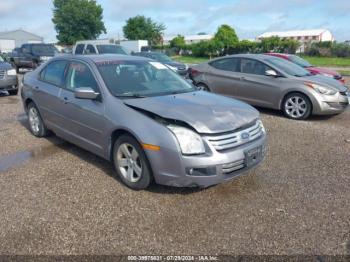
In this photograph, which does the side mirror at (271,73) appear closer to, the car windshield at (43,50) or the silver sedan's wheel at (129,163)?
the silver sedan's wheel at (129,163)

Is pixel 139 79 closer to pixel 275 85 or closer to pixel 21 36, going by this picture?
pixel 275 85

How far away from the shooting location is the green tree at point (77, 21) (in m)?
64.9

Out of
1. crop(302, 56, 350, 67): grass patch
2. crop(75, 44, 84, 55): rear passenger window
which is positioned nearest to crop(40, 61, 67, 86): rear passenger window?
crop(75, 44, 84, 55): rear passenger window

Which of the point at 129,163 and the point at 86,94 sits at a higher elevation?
the point at 86,94

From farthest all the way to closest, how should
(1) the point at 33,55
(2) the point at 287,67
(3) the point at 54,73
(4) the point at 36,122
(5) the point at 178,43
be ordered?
(5) the point at 178,43, (1) the point at 33,55, (2) the point at 287,67, (4) the point at 36,122, (3) the point at 54,73

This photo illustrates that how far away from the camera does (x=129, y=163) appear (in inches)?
153

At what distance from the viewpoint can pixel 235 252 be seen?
2805 millimetres

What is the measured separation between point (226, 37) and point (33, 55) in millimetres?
30629

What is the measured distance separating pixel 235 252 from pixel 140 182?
1.41 m

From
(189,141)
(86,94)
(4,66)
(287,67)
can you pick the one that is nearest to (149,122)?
(189,141)

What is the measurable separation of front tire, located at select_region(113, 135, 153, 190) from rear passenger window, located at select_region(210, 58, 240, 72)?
17.5 feet

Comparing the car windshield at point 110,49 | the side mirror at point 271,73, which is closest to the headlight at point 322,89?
the side mirror at point 271,73

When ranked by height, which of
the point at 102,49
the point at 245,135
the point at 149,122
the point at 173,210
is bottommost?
the point at 173,210

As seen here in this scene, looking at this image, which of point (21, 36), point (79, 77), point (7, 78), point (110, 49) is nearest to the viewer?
point (79, 77)
